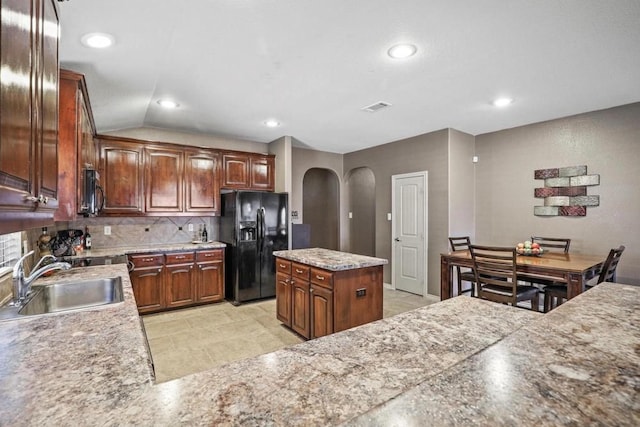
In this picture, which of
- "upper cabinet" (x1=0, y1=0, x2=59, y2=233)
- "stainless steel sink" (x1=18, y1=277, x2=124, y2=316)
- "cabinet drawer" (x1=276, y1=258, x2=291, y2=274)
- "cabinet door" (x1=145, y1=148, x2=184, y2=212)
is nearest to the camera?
"upper cabinet" (x1=0, y1=0, x2=59, y2=233)

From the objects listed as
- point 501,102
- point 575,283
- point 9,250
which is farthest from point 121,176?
point 575,283

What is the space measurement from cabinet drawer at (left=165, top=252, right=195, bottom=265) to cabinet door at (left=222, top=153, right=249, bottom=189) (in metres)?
1.16

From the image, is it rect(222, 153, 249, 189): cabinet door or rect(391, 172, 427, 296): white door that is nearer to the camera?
rect(222, 153, 249, 189): cabinet door

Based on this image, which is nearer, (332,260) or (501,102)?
(332,260)

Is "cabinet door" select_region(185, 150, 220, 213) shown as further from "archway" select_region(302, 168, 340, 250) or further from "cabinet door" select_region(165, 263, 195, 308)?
"archway" select_region(302, 168, 340, 250)

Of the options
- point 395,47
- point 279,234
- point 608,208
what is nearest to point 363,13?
point 395,47

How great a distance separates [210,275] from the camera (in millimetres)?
4434

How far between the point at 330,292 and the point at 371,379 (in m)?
1.97

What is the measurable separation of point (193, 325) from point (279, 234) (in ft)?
5.58

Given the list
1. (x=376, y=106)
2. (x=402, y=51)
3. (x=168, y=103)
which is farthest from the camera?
(x=376, y=106)

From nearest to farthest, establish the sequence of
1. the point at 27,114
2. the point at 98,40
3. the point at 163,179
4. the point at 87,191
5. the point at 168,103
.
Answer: the point at 27,114
the point at 98,40
the point at 87,191
the point at 168,103
the point at 163,179

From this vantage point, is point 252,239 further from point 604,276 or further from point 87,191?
point 604,276

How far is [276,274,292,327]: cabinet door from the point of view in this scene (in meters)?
3.36

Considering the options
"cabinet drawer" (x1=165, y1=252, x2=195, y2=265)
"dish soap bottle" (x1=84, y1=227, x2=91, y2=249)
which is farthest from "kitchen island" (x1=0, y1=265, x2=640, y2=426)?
"dish soap bottle" (x1=84, y1=227, x2=91, y2=249)
